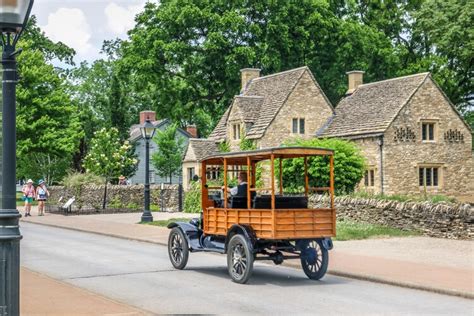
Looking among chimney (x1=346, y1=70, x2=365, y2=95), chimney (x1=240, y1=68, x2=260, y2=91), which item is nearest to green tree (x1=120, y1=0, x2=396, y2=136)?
chimney (x1=240, y1=68, x2=260, y2=91)

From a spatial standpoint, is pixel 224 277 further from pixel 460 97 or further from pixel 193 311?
pixel 460 97

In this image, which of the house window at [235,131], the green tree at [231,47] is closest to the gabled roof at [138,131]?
the green tree at [231,47]

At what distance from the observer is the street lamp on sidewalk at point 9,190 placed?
694 cm

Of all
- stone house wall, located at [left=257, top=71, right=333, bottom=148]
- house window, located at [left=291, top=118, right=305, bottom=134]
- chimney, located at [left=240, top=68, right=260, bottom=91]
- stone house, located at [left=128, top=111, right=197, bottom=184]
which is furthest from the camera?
stone house, located at [left=128, top=111, right=197, bottom=184]

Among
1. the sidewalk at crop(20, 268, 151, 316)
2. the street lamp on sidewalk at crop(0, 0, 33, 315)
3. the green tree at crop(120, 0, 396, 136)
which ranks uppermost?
the green tree at crop(120, 0, 396, 136)

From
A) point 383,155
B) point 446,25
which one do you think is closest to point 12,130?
point 383,155

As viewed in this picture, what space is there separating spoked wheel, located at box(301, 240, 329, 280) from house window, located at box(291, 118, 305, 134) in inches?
1298

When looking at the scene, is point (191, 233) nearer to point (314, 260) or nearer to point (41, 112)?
point (314, 260)

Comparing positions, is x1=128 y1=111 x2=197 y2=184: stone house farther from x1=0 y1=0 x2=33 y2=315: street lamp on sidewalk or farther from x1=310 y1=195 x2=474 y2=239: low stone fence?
x1=0 y1=0 x2=33 y2=315: street lamp on sidewalk

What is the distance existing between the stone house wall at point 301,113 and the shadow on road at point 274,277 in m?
29.8

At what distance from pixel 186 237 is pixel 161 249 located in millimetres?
5509

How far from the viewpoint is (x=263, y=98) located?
162 feet

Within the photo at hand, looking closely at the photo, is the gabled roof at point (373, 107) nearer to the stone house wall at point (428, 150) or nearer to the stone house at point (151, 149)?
the stone house wall at point (428, 150)

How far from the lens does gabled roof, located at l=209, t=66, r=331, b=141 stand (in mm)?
46656
